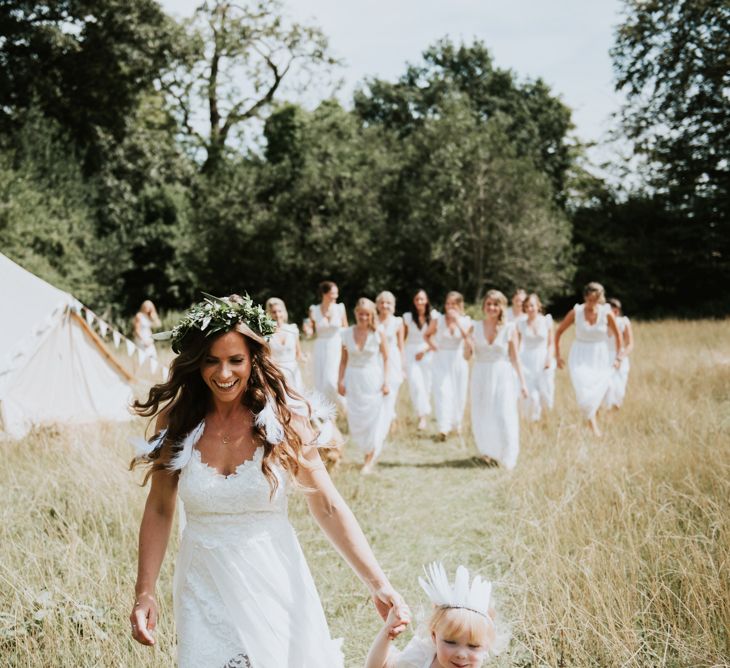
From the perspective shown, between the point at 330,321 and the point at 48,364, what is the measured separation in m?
4.28

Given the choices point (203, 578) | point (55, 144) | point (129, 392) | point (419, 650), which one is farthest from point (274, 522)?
point (55, 144)

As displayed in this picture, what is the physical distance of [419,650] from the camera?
2.73 m

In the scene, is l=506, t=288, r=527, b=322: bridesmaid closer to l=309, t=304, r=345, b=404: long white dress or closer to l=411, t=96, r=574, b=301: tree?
l=309, t=304, r=345, b=404: long white dress

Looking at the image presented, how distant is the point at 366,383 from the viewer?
29.0ft

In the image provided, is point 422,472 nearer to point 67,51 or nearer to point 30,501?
point 30,501

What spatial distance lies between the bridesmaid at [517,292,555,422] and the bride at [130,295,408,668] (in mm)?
8301

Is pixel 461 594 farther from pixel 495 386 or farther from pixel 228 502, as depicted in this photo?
pixel 495 386

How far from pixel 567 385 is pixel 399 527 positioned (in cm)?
756

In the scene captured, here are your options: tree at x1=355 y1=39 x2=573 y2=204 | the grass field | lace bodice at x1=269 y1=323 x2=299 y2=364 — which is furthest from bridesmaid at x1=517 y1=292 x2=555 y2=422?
tree at x1=355 y1=39 x2=573 y2=204

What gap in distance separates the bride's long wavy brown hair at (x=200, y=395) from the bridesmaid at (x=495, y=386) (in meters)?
5.99

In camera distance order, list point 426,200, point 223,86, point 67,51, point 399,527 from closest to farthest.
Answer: point 399,527, point 67,51, point 426,200, point 223,86

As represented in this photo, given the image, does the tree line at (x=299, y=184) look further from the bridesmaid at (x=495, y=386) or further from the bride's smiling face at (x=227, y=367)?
the bride's smiling face at (x=227, y=367)

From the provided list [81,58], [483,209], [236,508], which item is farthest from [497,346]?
[81,58]

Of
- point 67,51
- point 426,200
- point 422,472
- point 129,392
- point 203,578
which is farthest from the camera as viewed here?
point 426,200
